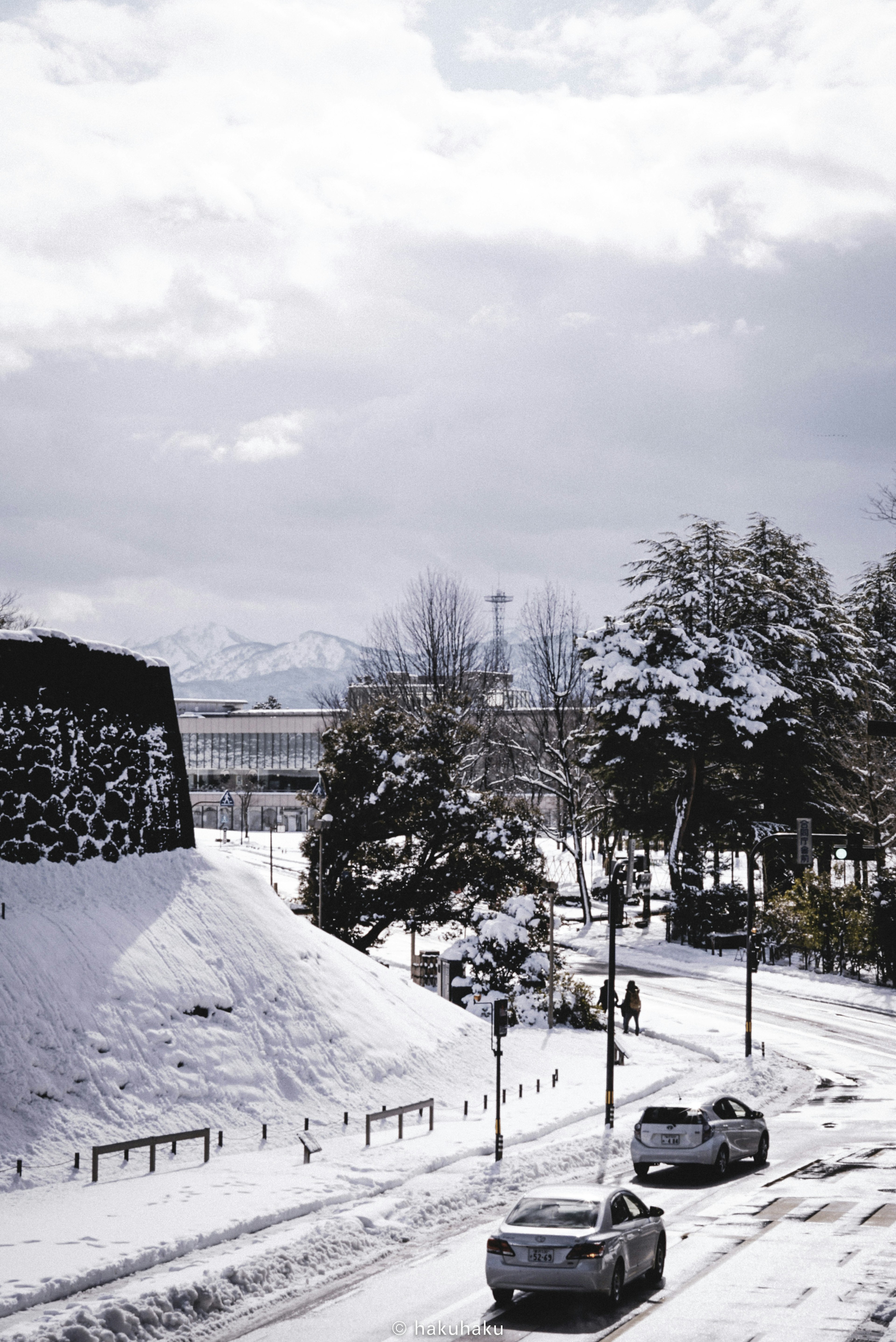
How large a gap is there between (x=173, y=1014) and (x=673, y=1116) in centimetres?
1082

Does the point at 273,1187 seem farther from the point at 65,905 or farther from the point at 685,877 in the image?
the point at 685,877

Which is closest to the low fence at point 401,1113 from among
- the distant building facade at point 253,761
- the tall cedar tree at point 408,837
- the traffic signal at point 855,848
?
the traffic signal at point 855,848

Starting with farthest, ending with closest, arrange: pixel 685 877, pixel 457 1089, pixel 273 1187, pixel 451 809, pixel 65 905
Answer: pixel 685 877 → pixel 451 809 → pixel 457 1089 → pixel 65 905 → pixel 273 1187

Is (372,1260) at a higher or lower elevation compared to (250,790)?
lower

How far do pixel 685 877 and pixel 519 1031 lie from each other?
28.2 m

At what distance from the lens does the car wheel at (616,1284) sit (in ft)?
48.7

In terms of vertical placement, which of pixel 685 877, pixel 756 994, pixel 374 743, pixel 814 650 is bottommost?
pixel 756 994

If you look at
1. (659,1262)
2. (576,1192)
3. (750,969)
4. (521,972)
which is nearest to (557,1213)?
(576,1192)

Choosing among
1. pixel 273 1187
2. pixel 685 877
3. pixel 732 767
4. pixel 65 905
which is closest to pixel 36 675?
pixel 65 905

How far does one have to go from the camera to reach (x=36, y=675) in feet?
96.8

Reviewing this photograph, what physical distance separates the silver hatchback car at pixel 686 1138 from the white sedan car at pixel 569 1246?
24.2 feet

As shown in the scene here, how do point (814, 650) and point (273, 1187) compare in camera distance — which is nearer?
point (273, 1187)

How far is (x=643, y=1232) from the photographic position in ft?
51.7

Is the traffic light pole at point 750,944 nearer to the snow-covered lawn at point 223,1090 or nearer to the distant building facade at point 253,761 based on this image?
the snow-covered lawn at point 223,1090
